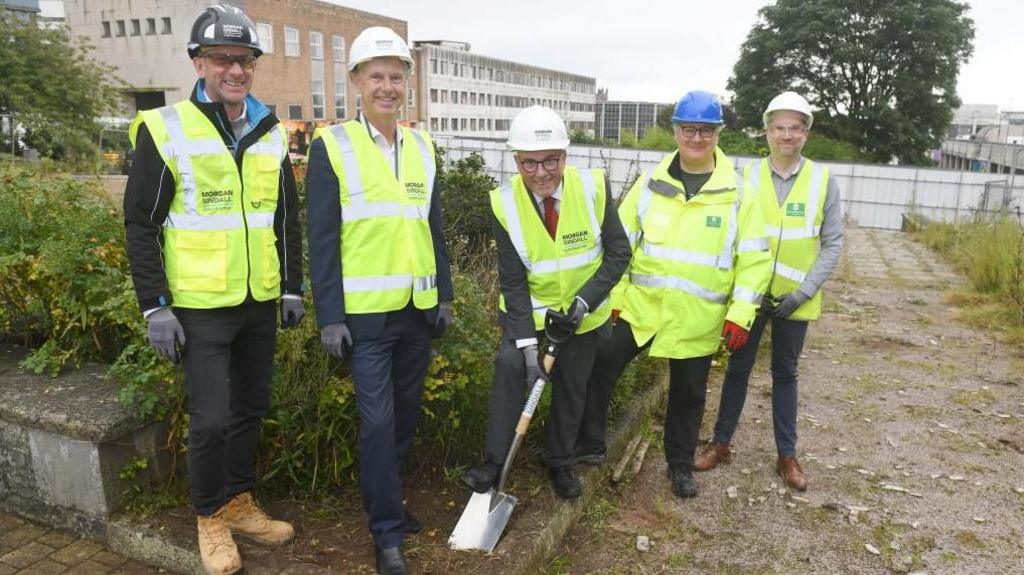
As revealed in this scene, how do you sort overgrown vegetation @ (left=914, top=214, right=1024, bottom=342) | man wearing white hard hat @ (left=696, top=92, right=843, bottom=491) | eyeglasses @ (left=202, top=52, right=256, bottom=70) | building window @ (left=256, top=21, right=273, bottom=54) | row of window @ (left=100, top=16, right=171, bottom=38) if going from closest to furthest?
eyeglasses @ (left=202, top=52, right=256, bottom=70)
man wearing white hard hat @ (left=696, top=92, right=843, bottom=491)
overgrown vegetation @ (left=914, top=214, right=1024, bottom=342)
row of window @ (left=100, top=16, right=171, bottom=38)
building window @ (left=256, top=21, right=273, bottom=54)

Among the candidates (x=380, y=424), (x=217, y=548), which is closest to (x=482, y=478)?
(x=380, y=424)

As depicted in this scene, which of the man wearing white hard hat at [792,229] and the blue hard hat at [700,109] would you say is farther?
the man wearing white hard hat at [792,229]

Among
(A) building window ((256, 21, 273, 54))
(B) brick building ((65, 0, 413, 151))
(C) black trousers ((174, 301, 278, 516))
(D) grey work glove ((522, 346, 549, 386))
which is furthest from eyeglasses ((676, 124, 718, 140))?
(A) building window ((256, 21, 273, 54))

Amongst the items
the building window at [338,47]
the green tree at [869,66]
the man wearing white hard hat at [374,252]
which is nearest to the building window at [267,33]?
the building window at [338,47]

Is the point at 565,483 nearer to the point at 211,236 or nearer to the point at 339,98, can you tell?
the point at 211,236

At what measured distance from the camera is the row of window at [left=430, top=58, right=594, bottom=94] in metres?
64.8

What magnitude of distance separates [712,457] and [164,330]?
300cm

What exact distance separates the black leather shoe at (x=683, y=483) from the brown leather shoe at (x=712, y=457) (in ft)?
0.82

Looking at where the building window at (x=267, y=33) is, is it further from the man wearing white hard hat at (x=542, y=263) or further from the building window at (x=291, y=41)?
the man wearing white hard hat at (x=542, y=263)

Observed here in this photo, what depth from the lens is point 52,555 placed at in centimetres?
321

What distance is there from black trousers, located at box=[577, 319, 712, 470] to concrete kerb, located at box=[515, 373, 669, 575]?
20 centimetres

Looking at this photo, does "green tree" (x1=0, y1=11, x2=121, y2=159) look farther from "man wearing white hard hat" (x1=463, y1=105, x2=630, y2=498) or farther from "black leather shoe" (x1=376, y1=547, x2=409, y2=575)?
"black leather shoe" (x1=376, y1=547, x2=409, y2=575)

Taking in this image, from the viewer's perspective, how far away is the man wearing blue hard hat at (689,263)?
362cm

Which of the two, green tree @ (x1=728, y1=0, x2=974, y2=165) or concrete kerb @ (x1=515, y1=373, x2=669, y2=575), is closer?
concrete kerb @ (x1=515, y1=373, x2=669, y2=575)
